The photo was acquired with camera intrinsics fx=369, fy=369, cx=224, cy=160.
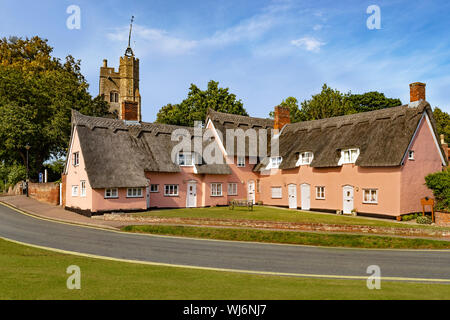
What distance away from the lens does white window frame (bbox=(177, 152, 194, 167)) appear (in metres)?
36.4

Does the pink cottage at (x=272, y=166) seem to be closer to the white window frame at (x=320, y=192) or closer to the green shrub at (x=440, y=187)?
the white window frame at (x=320, y=192)

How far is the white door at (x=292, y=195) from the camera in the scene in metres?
36.8

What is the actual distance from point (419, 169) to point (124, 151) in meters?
25.0

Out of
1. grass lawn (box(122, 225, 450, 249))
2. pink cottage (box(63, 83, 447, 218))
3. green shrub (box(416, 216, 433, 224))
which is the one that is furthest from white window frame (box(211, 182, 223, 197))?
green shrub (box(416, 216, 433, 224))

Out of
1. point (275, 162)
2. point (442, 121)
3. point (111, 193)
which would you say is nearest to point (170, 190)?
point (111, 193)

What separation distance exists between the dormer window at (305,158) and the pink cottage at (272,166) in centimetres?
10

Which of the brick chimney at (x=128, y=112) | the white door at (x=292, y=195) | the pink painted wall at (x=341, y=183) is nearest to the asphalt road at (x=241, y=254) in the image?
the pink painted wall at (x=341, y=183)

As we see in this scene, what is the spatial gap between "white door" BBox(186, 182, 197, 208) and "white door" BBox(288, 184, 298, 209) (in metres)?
9.54

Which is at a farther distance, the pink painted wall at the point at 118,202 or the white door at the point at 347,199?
the white door at the point at 347,199

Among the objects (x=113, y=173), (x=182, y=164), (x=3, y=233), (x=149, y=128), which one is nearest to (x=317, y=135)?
(x=182, y=164)

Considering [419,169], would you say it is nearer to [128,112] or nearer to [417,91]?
[417,91]

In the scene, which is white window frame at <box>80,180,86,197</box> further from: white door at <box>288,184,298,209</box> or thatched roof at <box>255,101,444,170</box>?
white door at <box>288,184,298,209</box>

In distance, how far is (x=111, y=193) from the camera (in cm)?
3111
